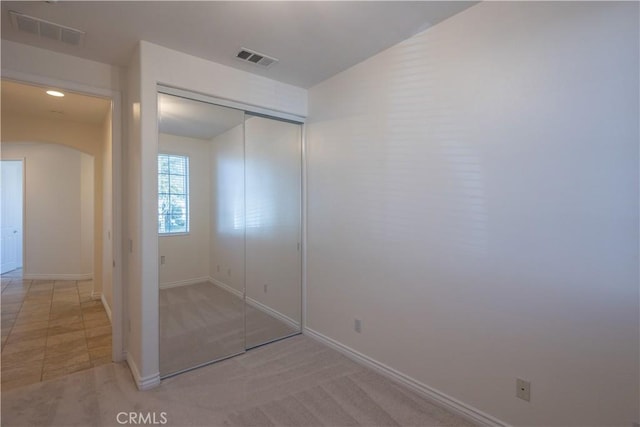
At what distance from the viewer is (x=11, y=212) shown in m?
6.88

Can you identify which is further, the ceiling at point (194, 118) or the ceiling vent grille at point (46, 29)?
the ceiling at point (194, 118)

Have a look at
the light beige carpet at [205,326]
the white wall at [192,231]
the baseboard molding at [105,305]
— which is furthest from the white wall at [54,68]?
the baseboard molding at [105,305]

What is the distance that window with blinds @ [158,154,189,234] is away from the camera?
2525 mm

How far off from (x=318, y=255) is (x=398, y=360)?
4.12 ft

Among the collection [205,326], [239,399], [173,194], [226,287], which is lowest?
[239,399]

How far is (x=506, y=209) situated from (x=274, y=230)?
239cm

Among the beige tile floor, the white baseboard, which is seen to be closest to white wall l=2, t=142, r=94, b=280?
the white baseboard

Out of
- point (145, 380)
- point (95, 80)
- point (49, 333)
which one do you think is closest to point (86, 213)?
point (49, 333)

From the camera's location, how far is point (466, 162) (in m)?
2.02

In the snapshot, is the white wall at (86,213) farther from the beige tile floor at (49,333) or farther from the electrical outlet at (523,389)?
the electrical outlet at (523,389)

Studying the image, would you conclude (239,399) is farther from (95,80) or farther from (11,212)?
(11,212)

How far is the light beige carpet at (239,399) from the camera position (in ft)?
6.53

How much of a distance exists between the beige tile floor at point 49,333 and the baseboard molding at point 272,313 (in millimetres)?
1406

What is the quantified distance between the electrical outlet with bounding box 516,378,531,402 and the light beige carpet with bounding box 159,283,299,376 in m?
2.19
